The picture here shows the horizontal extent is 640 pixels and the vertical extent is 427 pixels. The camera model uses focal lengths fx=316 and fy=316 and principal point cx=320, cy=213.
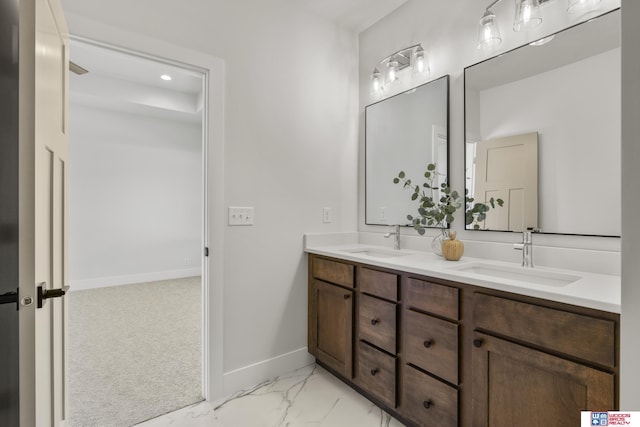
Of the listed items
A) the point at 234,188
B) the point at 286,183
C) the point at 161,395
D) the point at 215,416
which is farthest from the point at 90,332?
the point at 286,183

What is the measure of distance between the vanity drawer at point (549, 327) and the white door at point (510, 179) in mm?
628

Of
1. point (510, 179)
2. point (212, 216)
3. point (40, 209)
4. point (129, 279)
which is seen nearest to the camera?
point (40, 209)

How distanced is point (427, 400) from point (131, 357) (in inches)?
84.6

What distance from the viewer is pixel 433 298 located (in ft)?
4.79

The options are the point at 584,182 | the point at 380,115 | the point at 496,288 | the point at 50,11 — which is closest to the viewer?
the point at 50,11

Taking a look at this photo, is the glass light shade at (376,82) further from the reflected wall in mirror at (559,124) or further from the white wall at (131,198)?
the white wall at (131,198)

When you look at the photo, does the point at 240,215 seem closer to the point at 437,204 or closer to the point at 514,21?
the point at 437,204

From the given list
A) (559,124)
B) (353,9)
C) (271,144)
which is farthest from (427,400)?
(353,9)

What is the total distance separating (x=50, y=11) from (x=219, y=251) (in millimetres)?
1277

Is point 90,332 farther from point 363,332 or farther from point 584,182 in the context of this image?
point 584,182

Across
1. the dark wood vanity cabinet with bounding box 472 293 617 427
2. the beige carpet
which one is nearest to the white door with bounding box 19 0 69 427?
the beige carpet

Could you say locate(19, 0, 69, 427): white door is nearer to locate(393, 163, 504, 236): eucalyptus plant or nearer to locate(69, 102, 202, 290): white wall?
locate(393, 163, 504, 236): eucalyptus plant

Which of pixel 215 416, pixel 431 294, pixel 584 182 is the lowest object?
pixel 215 416

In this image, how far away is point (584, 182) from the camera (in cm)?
145
